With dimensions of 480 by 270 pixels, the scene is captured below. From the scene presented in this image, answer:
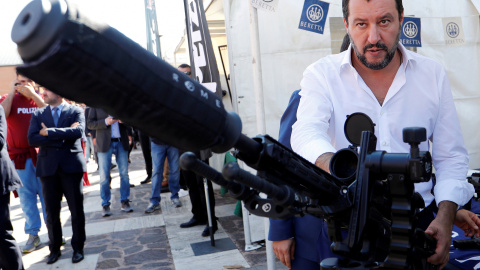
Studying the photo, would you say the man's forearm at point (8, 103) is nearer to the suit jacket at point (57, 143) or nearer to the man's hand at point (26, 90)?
the man's hand at point (26, 90)

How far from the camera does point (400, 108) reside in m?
1.69

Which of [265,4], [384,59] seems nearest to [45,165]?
[265,4]

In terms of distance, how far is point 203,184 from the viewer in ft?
20.2

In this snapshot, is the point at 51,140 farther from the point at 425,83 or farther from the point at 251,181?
the point at 251,181

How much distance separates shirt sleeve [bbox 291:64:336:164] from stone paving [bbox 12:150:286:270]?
3480 millimetres

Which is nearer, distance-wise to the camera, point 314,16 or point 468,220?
point 468,220

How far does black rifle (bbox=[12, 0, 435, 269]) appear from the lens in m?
0.53

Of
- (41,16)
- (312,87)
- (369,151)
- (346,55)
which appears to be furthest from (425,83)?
(41,16)

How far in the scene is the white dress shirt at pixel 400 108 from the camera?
167 centimetres

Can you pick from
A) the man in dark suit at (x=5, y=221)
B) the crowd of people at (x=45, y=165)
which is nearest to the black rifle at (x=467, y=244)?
the crowd of people at (x=45, y=165)

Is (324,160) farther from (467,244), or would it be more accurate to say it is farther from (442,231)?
(467,244)

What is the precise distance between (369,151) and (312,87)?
0.82 meters

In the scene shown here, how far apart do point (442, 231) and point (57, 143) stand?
4.86 meters

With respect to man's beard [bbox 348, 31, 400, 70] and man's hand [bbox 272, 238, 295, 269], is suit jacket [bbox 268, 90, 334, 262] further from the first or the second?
man's beard [bbox 348, 31, 400, 70]
